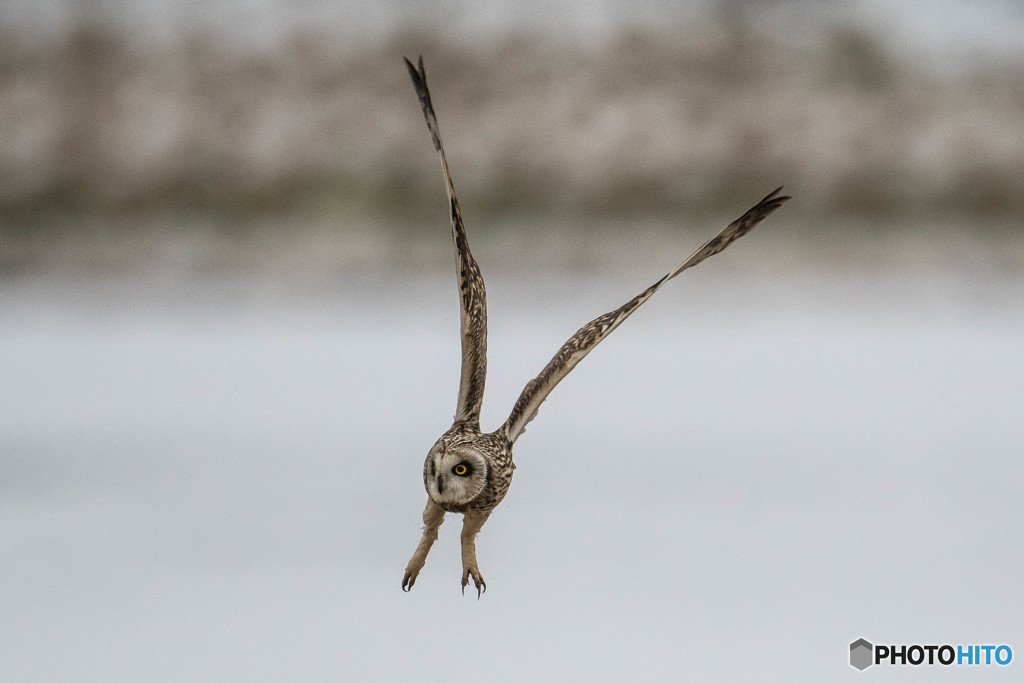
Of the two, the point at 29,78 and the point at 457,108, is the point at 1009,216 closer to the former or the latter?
the point at 457,108

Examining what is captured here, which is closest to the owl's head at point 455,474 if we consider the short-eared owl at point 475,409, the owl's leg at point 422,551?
the short-eared owl at point 475,409

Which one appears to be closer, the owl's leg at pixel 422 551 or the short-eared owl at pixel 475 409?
the short-eared owl at pixel 475 409

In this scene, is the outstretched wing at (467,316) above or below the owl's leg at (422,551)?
above

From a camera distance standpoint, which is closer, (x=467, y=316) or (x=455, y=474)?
(x=455, y=474)

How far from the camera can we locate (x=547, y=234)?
22.6 feet

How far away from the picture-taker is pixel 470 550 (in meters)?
2.58

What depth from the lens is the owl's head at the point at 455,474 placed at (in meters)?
2.37

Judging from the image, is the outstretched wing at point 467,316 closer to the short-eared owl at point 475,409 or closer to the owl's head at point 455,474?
the short-eared owl at point 475,409

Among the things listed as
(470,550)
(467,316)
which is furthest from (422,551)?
(467,316)

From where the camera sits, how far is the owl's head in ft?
7.76

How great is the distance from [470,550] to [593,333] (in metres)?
0.52

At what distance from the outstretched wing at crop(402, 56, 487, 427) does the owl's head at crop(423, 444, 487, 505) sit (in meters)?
0.20

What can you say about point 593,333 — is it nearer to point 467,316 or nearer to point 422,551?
point 467,316

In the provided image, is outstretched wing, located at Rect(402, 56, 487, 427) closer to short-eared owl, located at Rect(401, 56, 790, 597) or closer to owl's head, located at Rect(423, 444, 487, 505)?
short-eared owl, located at Rect(401, 56, 790, 597)
